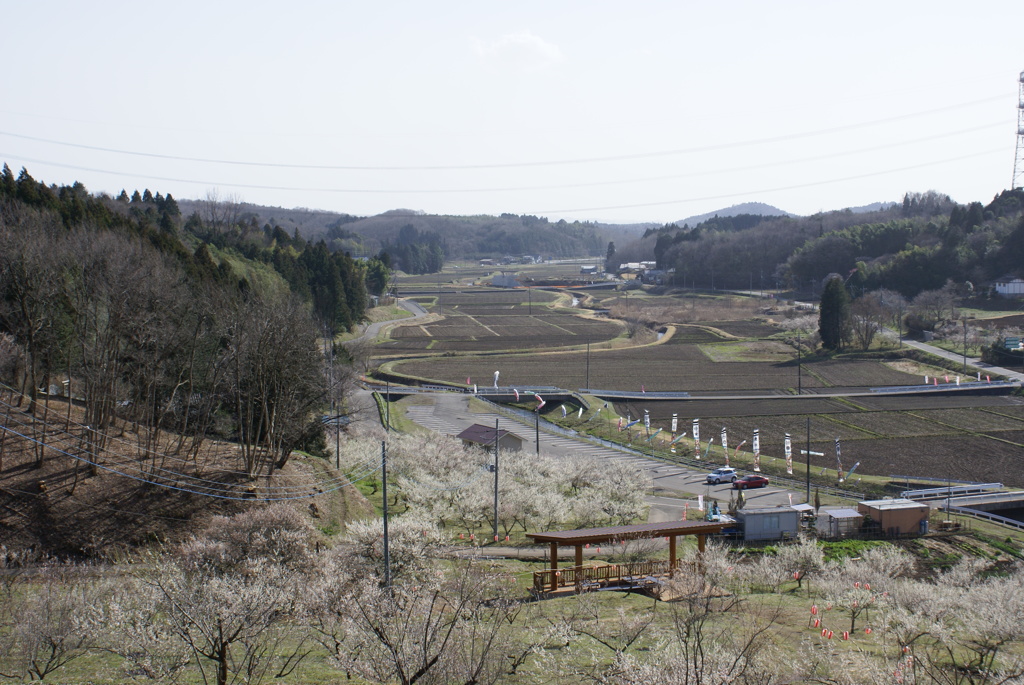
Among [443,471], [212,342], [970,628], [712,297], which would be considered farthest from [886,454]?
[712,297]

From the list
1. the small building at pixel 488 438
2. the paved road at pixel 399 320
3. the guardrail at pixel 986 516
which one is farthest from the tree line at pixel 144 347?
the paved road at pixel 399 320

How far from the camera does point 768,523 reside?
28172 mm

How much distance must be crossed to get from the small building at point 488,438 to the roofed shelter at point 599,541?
16.0m

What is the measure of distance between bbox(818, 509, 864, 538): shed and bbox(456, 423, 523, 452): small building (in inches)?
527

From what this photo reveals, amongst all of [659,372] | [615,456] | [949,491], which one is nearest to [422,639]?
[949,491]

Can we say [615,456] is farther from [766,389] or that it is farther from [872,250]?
[872,250]

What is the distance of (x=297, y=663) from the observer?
1336 centimetres

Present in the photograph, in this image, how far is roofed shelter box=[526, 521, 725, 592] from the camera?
19.9 metres

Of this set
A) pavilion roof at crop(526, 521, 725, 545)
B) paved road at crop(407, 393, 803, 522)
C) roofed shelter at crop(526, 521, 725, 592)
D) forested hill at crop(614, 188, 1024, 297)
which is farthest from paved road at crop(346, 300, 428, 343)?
roofed shelter at crop(526, 521, 725, 592)

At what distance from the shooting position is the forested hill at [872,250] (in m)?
103

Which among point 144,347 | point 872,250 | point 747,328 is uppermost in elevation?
point 872,250

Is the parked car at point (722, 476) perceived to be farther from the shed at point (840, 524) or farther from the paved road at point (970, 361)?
the paved road at point (970, 361)

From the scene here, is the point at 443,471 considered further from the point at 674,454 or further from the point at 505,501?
the point at 674,454

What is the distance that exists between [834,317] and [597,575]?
6017cm
